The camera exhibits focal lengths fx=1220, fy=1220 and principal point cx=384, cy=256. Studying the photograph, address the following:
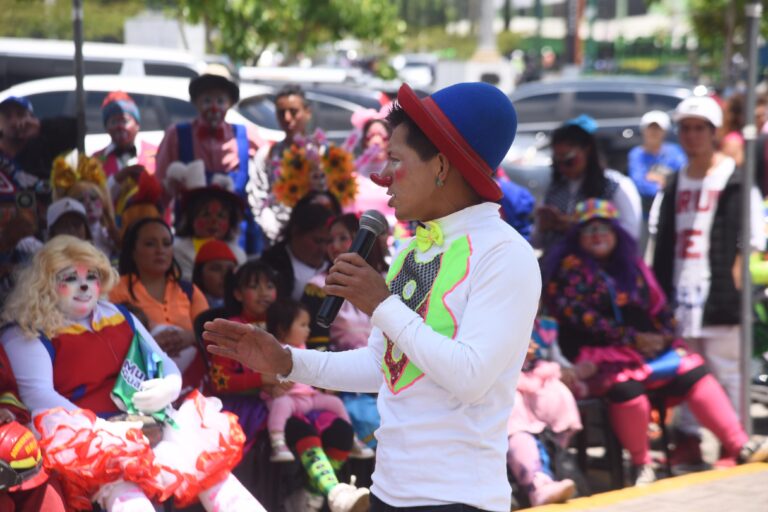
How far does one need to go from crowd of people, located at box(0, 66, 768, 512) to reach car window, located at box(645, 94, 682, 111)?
30.0 ft

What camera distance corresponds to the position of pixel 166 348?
18.3 feet

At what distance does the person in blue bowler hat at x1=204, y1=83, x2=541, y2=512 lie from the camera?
266 cm

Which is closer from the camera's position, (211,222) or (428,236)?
(428,236)

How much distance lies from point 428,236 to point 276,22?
1526 cm

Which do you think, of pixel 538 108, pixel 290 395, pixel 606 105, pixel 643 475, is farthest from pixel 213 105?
pixel 538 108

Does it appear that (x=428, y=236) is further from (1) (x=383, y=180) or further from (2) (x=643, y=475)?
(2) (x=643, y=475)

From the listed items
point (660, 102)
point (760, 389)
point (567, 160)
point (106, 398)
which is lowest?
point (760, 389)

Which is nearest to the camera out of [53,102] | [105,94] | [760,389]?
[760,389]

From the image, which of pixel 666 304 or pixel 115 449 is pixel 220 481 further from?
pixel 666 304

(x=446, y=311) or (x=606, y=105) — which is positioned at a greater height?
(x=446, y=311)

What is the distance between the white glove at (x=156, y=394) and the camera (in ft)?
15.5

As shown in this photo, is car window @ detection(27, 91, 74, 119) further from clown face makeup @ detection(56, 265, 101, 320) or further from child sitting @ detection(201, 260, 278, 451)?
clown face makeup @ detection(56, 265, 101, 320)

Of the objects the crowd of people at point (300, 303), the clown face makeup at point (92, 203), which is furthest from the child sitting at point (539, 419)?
the clown face makeup at point (92, 203)

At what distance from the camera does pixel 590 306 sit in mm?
6367
